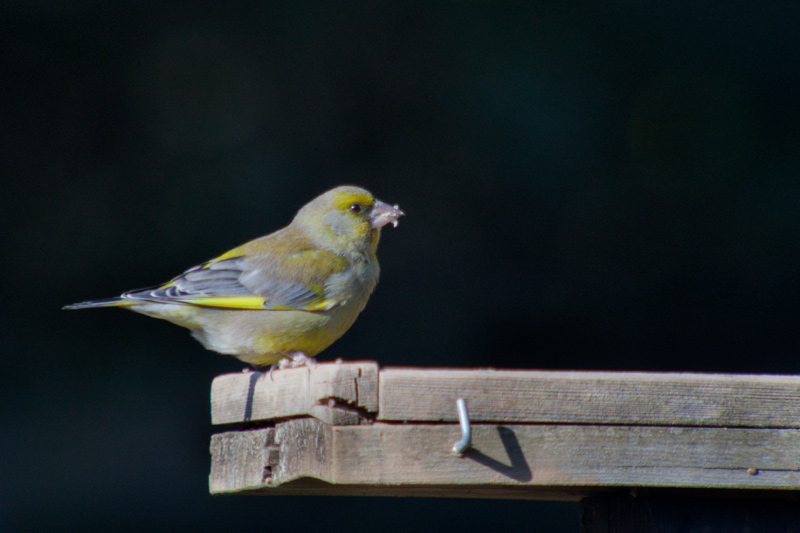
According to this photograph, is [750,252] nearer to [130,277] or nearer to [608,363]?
[608,363]

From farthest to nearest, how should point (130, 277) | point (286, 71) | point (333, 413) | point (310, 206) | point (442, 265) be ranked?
point (442, 265) < point (286, 71) < point (130, 277) < point (310, 206) < point (333, 413)

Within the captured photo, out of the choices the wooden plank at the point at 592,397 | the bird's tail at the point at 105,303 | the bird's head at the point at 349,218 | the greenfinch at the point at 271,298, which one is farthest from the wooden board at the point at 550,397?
the bird's head at the point at 349,218

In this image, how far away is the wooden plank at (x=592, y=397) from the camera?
192 centimetres

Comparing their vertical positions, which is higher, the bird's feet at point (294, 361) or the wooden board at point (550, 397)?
the bird's feet at point (294, 361)

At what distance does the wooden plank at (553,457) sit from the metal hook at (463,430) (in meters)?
0.04

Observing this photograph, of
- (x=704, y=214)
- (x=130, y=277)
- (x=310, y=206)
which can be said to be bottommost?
(x=310, y=206)

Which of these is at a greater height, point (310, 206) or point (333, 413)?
point (310, 206)

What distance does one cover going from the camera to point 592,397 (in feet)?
6.51

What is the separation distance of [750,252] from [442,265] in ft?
7.18

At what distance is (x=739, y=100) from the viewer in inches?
245

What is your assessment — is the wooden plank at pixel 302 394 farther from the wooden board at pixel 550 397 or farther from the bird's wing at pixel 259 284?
the bird's wing at pixel 259 284

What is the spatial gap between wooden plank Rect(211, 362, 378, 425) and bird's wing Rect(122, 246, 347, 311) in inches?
28.0

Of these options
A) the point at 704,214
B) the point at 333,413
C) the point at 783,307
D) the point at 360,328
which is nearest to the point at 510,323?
the point at 360,328

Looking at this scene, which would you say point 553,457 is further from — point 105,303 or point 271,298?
point 105,303
